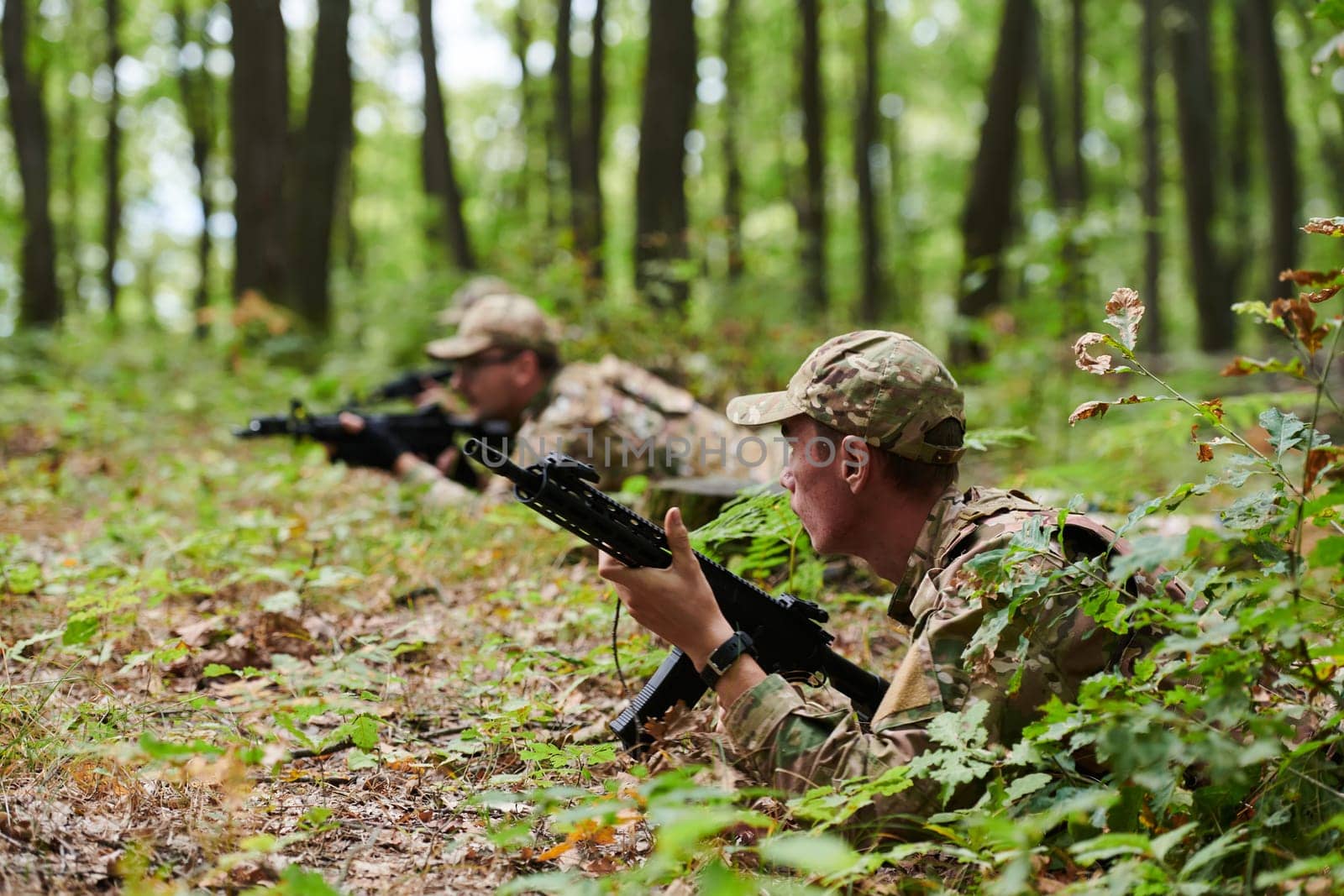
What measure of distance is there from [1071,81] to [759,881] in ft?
63.8

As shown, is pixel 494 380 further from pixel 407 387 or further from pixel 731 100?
pixel 731 100

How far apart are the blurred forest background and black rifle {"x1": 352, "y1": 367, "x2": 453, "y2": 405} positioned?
127 centimetres

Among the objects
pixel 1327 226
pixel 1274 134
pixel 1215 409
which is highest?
pixel 1274 134

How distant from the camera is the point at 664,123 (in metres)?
10.3

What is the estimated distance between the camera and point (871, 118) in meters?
18.2

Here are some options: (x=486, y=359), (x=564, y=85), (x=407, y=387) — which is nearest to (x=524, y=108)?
(x=564, y=85)

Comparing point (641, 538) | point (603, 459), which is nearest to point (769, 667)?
point (641, 538)

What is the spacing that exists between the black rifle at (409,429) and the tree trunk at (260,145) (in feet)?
24.0

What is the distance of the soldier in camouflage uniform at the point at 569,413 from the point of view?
19.6 feet

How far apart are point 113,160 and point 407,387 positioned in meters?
17.3

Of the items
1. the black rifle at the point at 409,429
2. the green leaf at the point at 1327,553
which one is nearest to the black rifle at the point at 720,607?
the green leaf at the point at 1327,553

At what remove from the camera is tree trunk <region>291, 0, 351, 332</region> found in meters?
12.8

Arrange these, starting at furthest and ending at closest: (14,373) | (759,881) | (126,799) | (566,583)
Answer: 1. (14,373)
2. (566,583)
3. (126,799)
4. (759,881)

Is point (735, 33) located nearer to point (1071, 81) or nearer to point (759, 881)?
point (1071, 81)
